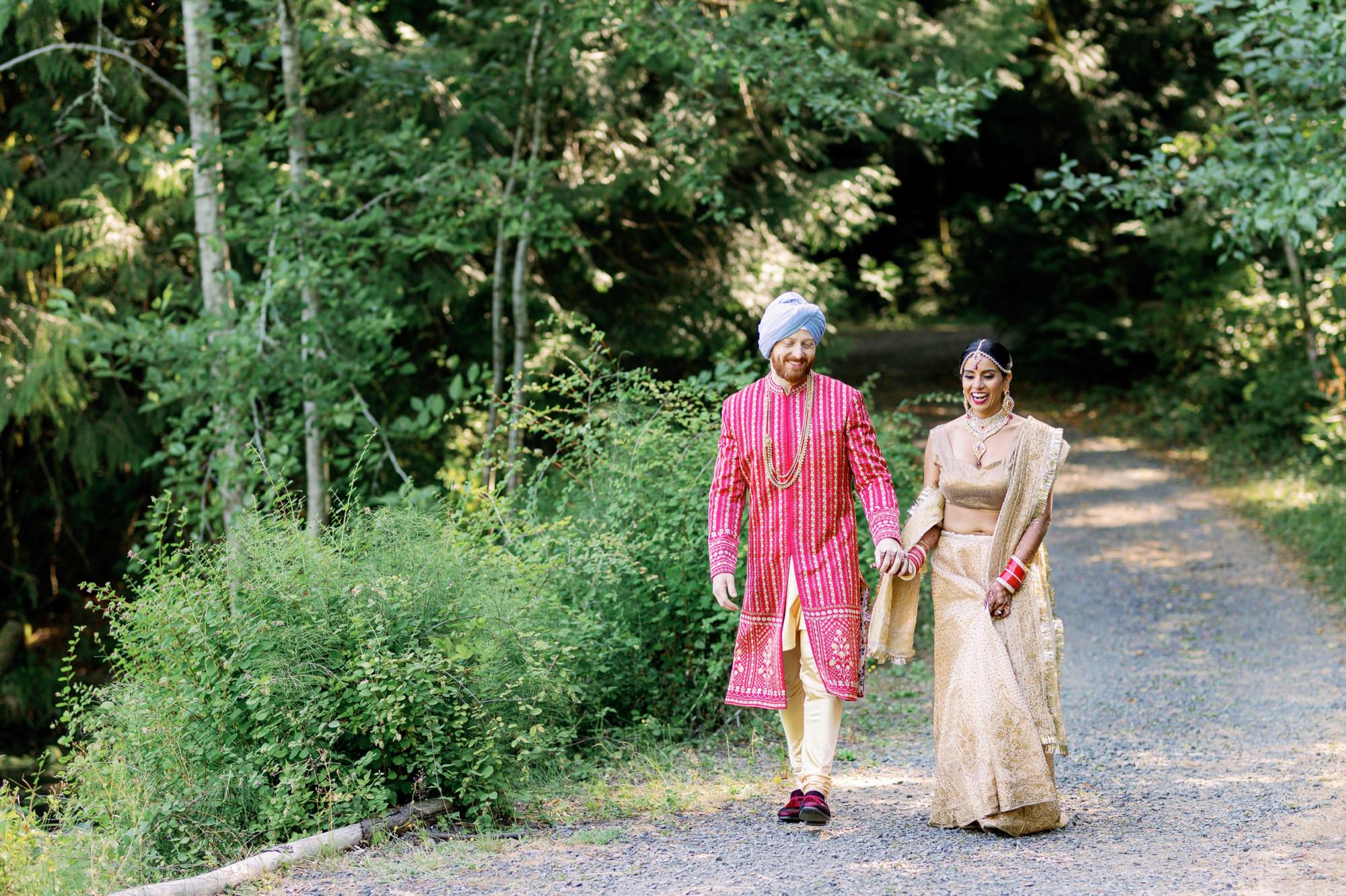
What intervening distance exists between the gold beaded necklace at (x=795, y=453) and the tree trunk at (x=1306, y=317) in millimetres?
11202

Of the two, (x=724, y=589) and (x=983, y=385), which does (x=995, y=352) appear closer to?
(x=983, y=385)

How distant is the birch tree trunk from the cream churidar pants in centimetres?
514

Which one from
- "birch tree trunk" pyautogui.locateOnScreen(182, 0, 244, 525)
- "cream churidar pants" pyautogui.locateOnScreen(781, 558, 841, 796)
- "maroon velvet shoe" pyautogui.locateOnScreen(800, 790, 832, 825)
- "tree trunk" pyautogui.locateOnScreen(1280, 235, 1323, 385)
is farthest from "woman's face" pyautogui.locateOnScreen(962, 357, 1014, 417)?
"tree trunk" pyautogui.locateOnScreen(1280, 235, 1323, 385)

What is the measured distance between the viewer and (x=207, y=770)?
470 centimetres

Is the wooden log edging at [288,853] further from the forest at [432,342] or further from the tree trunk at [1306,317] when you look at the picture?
the tree trunk at [1306,317]

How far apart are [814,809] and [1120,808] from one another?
1303 mm

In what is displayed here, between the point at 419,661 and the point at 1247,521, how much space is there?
995 cm

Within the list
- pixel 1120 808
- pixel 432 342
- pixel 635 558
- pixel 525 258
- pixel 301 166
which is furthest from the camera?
pixel 432 342

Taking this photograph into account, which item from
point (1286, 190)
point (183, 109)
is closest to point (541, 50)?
point (183, 109)

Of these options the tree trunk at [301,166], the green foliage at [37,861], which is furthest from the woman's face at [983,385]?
the tree trunk at [301,166]

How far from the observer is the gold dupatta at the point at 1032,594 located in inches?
182

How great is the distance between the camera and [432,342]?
11367 millimetres

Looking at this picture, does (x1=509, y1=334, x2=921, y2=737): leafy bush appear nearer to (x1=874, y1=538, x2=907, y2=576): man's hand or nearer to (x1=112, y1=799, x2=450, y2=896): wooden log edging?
(x1=112, y1=799, x2=450, y2=896): wooden log edging

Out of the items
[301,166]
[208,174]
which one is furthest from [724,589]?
[208,174]
